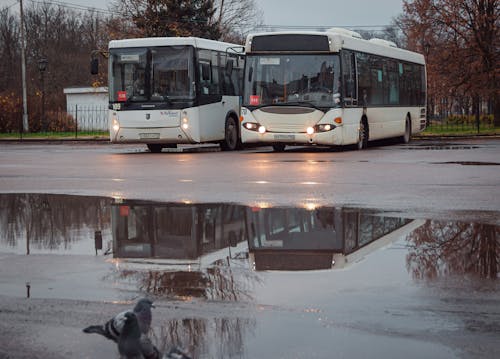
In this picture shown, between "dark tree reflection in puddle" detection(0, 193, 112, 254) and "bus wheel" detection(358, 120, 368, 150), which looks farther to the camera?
"bus wheel" detection(358, 120, 368, 150)

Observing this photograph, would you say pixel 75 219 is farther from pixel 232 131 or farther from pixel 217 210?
pixel 232 131

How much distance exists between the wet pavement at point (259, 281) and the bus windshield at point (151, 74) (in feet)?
51.4

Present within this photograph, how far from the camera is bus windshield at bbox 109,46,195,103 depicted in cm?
2666

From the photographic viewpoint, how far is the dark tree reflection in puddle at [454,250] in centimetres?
707

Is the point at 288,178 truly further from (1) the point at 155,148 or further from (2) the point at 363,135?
(1) the point at 155,148

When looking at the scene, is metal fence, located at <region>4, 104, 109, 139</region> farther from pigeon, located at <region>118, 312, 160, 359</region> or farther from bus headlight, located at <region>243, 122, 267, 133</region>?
pigeon, located at <region>118, 312, 160, 359</region>

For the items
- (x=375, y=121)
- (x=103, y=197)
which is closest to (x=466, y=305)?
(x=103, y=197)

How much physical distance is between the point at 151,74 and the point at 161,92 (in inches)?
24.3

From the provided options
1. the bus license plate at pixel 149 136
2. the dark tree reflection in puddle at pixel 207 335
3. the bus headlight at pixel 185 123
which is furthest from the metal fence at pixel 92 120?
the dark tree reflection in puddle at pixel 207 335

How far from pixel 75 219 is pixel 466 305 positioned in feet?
18.7

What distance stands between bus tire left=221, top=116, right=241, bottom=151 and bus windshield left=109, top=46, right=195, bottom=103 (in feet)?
8.14

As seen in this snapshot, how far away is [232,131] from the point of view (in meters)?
29.1

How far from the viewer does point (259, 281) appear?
21.7ft

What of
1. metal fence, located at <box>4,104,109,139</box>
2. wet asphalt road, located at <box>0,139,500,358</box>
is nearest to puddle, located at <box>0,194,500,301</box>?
wet asphalt road, located at <box>0,139,500,358</box>
